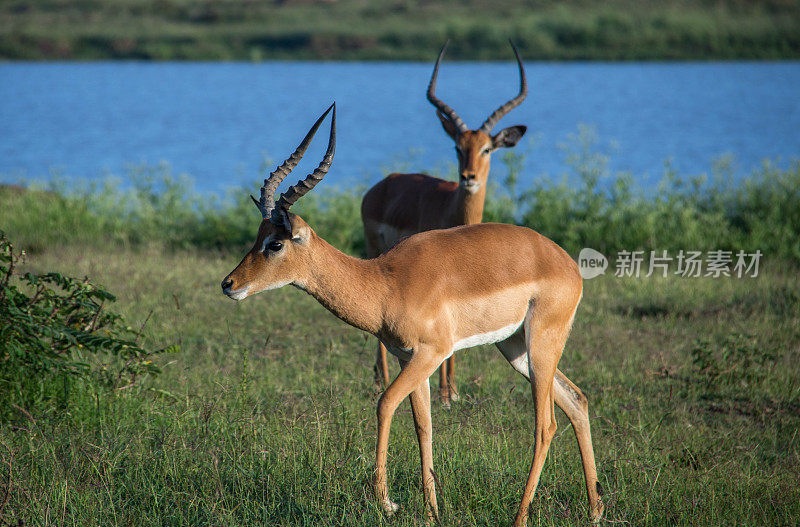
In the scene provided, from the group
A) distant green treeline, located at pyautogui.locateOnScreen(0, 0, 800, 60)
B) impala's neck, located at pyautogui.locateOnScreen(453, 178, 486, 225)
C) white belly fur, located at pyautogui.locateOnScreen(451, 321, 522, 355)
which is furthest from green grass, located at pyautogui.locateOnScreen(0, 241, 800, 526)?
distant green treeline, located at pyautogui.locateOnScreen(0, 0, 800, 60)

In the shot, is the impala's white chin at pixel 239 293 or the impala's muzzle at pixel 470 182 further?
the impala's muzzle at pixel 470 182

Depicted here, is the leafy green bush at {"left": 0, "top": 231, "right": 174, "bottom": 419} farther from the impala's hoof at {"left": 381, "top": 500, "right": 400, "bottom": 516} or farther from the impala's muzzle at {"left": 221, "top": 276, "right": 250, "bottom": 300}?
the impala's hoof at {"left": 381, "top": 500, "right": 400, "bottom": 516}

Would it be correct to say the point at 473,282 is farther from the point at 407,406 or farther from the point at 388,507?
the point at 407,406

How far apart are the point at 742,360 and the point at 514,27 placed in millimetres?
49020

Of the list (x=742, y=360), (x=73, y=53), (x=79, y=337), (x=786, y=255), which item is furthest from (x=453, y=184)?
(x=73, y=53)

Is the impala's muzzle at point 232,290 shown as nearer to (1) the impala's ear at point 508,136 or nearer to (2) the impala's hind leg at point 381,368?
(2) the impala's hind leg at point 381,368

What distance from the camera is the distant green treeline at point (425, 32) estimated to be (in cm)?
5009

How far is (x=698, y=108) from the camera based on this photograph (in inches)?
1483

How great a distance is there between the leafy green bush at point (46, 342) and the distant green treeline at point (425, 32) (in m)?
44.2

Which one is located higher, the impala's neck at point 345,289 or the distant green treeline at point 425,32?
the distant green treeline at point 425,32

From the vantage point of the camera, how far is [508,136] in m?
6.68

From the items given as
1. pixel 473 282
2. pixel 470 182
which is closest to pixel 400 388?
pixel 473 282

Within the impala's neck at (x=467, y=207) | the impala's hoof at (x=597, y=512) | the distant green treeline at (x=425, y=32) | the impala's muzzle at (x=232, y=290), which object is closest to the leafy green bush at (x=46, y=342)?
the impala's muzzle at (x=232, y=290)

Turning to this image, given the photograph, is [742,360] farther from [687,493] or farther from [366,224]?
[366,224]
